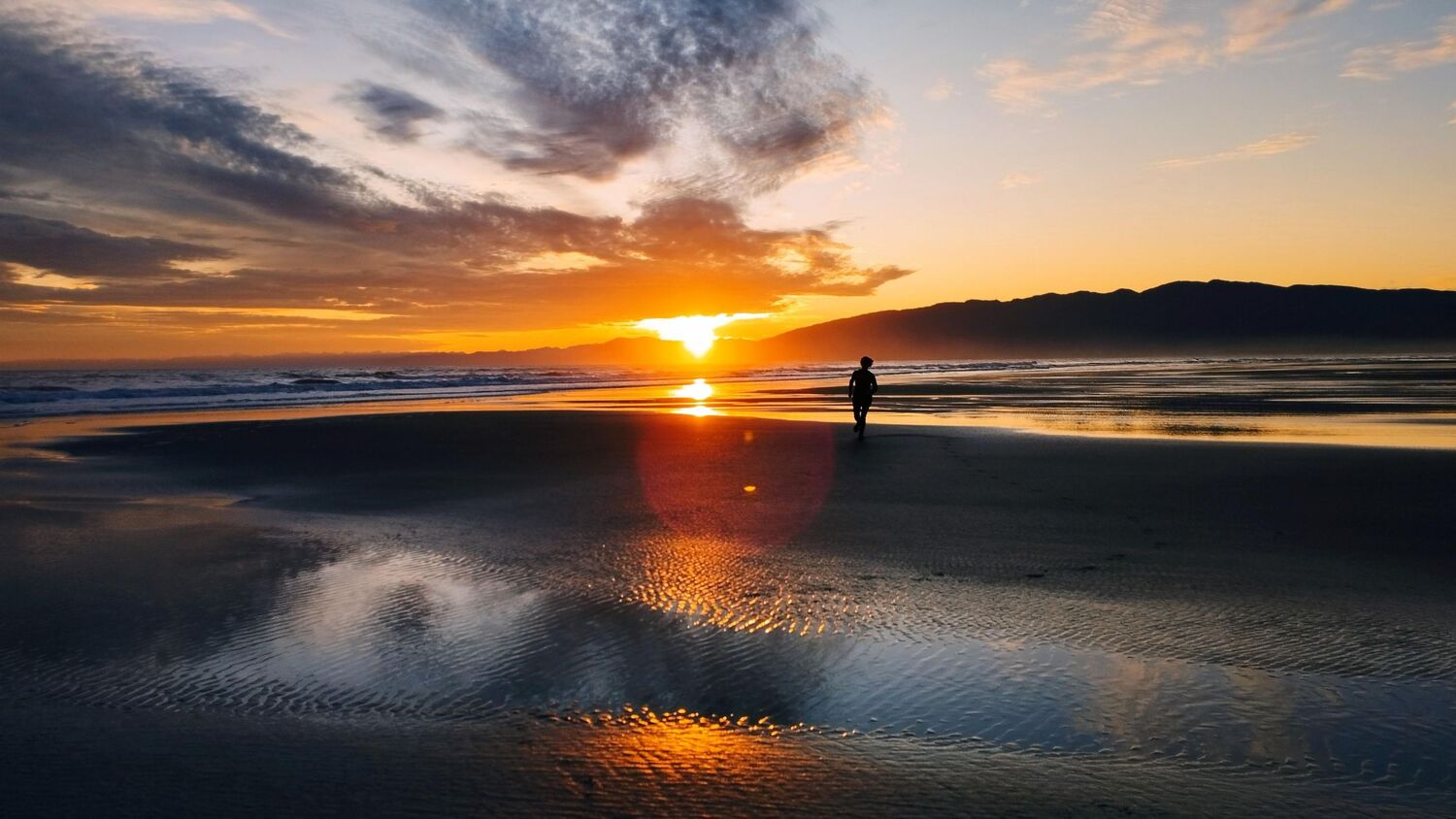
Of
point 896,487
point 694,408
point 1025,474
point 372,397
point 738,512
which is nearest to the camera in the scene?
point 738,512

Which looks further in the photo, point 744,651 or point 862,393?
point 862,393

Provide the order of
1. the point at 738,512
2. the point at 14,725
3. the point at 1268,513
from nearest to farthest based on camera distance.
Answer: the point at 14,725, the point at 1268,513, the point at 738,512

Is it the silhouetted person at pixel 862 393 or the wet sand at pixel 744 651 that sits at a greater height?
the silhouetted person at pixel 862 393

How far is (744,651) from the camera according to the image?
21.0 feet

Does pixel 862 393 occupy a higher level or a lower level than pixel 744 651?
higher

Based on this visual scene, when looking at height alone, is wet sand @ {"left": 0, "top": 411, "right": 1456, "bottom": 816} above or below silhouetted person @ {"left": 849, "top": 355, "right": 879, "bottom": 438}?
below

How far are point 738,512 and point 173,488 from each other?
10.8 meters

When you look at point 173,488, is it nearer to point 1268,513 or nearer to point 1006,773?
point 1006,773

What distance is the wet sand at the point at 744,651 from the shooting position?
173 inches

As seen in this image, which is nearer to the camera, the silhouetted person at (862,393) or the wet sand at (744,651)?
the wet sand at (744,651)

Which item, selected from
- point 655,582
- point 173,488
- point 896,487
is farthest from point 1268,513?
point 173,488

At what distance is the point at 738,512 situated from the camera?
1222cm

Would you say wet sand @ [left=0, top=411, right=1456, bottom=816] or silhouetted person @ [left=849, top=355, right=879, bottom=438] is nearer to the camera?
wet sand @ [left=0, top=411, right=1456, bottom=816]

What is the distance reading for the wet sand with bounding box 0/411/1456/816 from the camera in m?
4.39
